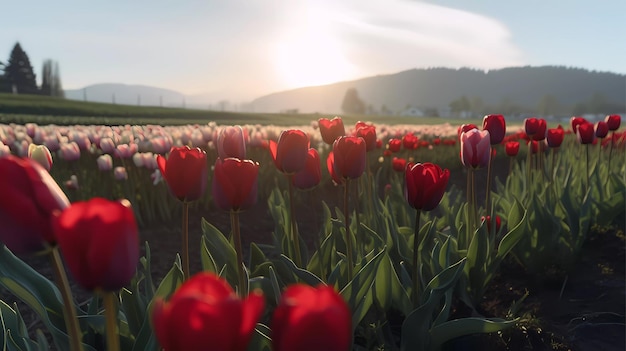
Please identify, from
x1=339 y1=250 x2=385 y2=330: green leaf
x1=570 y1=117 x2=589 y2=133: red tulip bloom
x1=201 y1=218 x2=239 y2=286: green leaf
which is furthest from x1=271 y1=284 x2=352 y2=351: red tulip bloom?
x1=570 y1=117 x2=589 y2=133: red tulip bloom

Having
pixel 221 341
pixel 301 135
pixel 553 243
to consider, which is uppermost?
pixel 301 135

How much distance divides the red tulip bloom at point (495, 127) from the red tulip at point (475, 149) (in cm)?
62

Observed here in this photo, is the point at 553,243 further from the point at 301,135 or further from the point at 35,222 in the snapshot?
the point at 35,222

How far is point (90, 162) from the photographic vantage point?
625 cm

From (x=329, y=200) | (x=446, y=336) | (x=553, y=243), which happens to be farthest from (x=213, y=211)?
(x=446, y=336)

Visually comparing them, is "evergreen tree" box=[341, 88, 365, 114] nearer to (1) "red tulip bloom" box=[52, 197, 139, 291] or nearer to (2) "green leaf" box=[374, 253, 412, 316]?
(2) "green leaf" box=[374, 253, 412, 316]

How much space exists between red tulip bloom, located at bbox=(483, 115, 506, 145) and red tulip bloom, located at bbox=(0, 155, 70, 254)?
2.69m

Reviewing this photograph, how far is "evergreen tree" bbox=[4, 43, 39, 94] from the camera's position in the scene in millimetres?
65375

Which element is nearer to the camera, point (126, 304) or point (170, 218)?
point (126, 304)

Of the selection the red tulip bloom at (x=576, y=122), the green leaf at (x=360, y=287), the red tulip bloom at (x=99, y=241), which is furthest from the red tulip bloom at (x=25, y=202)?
the red tulip bloom at (x=576, y=122)

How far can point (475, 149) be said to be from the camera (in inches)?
98.4

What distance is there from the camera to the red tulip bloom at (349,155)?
2209 millimetres

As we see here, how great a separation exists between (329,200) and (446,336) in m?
5.02

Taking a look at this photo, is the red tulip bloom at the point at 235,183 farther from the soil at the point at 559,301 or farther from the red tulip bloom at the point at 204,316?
the soil at the point at 559,301
